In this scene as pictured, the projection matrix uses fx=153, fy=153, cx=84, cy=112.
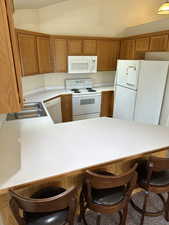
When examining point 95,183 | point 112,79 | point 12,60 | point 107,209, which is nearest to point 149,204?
point 107,209

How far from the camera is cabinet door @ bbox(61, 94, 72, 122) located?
3705 mm

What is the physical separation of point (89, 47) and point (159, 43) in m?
1.64

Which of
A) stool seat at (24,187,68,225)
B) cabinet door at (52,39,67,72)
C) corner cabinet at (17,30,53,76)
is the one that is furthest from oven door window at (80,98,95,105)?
stool seat at (24,187,68,225)

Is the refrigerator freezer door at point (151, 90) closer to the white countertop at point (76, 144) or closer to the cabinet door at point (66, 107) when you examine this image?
the white countertop at point (76, 144)

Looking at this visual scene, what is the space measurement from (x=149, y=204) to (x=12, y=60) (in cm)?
202

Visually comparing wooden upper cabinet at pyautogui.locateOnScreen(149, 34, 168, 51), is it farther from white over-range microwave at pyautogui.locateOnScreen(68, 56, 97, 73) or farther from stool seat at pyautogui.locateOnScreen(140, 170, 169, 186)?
stool seat at pyautogui.locateOnScreen(140, 170, 169, 186)

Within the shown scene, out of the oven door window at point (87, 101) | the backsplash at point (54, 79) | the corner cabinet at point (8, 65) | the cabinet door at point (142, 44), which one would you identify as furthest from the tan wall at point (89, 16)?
the corner cabinet at point (8, 65)

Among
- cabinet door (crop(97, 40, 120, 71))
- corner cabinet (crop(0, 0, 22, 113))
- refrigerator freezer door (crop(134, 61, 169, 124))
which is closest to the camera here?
corner cabinet (crop(0, 0, 22, 113))

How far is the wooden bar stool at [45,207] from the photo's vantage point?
87 centimetres

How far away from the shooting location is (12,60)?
771 mm

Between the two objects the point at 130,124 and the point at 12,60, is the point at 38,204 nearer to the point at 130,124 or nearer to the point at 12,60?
the point at 12,60

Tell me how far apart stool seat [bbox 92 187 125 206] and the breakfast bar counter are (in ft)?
0.67

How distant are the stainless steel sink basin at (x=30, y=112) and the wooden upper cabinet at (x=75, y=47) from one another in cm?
171

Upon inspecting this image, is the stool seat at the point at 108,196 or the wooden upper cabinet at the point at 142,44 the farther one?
the wooden upper cabinet at the point at 142,44
